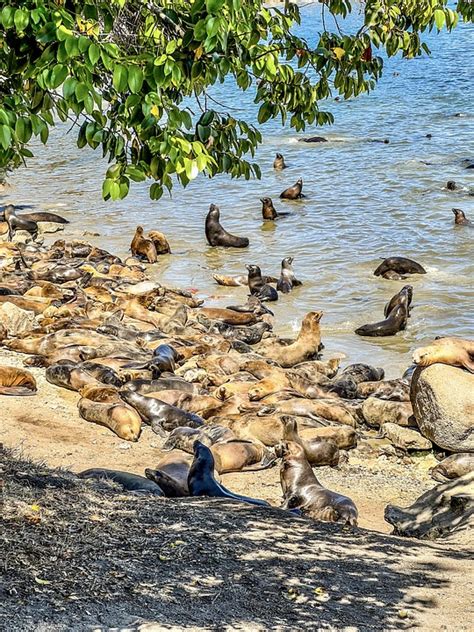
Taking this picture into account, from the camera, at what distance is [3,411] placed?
8.69 meters

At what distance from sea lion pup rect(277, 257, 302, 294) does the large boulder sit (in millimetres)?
6324

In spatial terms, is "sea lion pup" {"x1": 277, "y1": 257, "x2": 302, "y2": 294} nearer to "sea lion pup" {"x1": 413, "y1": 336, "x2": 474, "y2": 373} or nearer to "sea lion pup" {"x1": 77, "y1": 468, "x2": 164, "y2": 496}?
"sea lion pup" {"x1": 413, "y1": 336, "x2": 474, "y2": 373}

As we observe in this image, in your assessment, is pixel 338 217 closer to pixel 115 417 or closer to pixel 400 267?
pixel 400 267

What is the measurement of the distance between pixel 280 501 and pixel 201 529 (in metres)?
2.33

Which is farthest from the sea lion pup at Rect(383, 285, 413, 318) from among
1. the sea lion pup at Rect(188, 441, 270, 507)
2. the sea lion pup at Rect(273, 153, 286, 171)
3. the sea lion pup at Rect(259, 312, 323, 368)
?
the sea lion pup at Rect(273, 153, 286, 171)

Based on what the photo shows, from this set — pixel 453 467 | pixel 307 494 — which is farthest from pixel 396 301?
pixel 307 494

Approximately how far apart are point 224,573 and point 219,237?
46.6 feet

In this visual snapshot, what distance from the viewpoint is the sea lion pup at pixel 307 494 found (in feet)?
21.9

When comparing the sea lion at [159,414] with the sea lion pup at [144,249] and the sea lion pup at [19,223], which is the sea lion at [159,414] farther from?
the sea lion pup at [19,223]

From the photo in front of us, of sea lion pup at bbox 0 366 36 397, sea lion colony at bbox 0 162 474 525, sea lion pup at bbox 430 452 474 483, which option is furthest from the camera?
sea lion pup at bbox 0 366 36 397

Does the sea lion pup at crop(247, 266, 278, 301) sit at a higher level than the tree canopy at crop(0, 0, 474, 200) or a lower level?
lower

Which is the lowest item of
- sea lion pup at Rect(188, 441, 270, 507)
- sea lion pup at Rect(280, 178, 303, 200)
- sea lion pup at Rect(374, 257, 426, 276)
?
sea lion pup at Rect(188, 441, 270, 507)

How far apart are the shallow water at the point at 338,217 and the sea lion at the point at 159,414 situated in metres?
3.37

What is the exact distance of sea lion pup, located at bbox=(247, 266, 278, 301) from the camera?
14398mm
